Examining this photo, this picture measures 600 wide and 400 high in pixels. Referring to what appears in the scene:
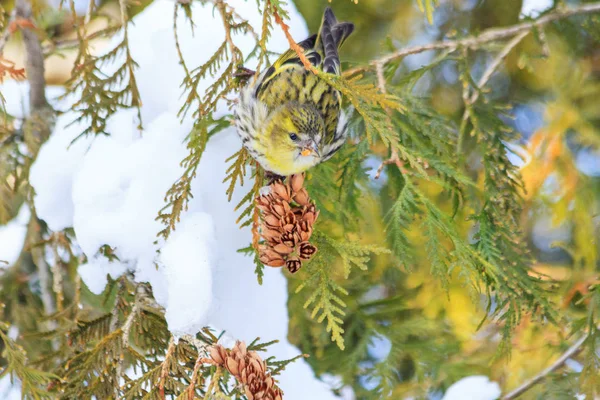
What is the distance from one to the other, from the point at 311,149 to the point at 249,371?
49 cm

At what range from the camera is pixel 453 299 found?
2.46 metres

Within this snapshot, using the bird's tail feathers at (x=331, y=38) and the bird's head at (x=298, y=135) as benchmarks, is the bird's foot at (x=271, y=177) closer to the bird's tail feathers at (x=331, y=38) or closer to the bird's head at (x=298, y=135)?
the bird's head at (x=298, y=135)

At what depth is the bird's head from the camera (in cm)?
125

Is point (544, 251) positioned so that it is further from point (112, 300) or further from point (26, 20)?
point (26, 20)

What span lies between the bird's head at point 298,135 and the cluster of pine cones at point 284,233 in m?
0.19

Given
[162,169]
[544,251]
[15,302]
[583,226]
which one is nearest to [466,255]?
[162,169]

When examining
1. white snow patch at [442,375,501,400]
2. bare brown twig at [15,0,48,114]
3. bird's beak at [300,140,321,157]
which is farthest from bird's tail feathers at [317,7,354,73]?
white snow patch at [442,375,501,400]

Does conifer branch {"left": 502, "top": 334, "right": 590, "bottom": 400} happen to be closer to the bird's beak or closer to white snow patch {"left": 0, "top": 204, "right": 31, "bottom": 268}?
the bird's beak

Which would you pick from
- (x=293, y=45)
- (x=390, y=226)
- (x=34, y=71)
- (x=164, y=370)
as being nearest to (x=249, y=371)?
(x=164, y=370)

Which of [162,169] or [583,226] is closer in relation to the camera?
[162,169]

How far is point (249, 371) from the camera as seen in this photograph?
100cm

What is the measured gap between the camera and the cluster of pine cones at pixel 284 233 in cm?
104

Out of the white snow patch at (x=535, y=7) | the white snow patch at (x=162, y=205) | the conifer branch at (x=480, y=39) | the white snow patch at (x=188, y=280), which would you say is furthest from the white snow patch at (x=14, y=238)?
the white snow patch at (x=535, y=7)

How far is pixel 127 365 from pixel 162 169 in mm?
623
